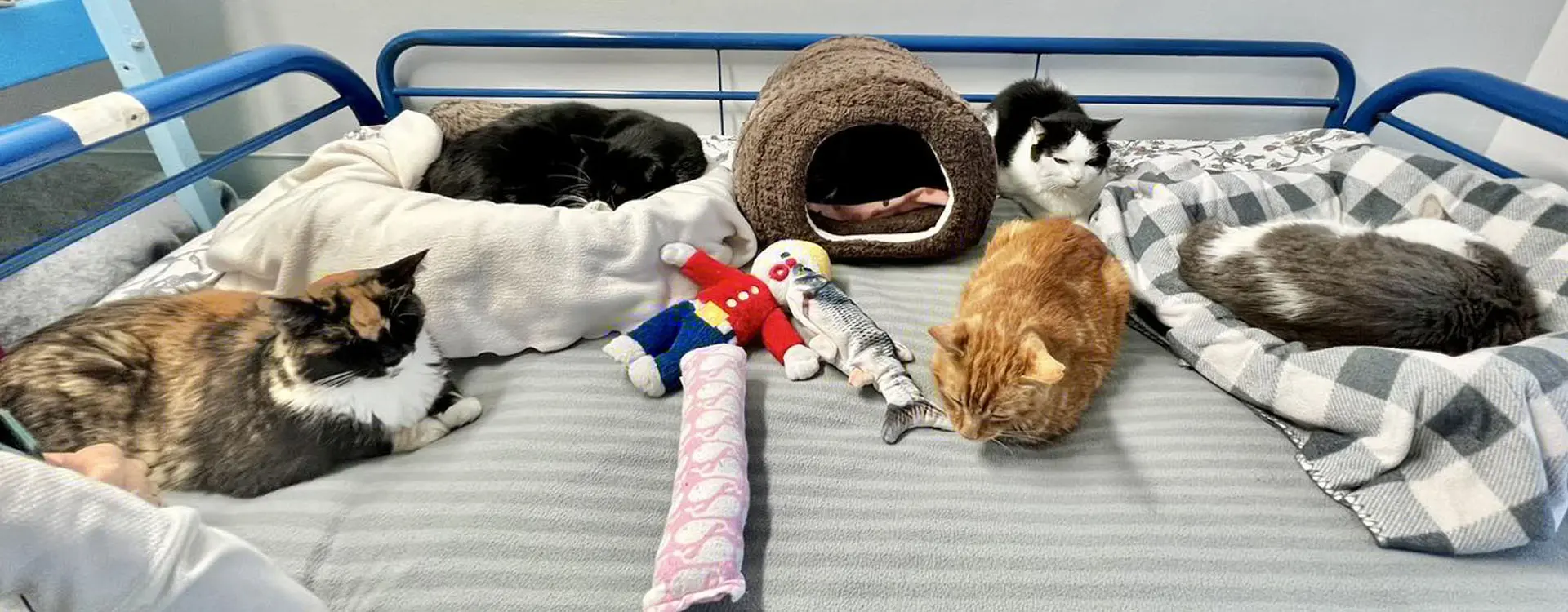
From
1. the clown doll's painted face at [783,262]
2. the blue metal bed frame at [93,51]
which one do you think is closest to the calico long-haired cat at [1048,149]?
the clown doll's painted face at [783,262]

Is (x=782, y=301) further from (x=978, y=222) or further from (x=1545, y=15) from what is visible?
(x=1545, y=15)

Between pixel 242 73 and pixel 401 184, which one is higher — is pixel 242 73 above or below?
above

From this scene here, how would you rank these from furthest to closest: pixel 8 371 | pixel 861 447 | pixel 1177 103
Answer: pixel 1177 103
pixel 861 447
pixel 8 371

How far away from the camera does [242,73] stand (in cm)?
123

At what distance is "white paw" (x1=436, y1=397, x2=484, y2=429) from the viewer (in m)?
0.93

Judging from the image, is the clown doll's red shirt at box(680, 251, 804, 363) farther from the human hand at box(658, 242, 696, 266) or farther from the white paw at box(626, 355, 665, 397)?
the white paw at box(626, 355, 665, 397)

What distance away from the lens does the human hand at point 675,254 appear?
1.19 m

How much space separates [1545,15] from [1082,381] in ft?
6.08

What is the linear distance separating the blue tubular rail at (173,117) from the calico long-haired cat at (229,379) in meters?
0.20

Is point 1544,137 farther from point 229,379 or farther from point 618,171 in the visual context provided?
point 229,379

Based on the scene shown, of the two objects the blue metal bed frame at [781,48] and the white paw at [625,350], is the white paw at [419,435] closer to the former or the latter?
the white paw at [625,350]

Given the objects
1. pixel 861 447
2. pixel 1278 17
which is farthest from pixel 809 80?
pixel 1278 17

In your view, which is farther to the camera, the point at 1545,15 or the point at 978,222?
the point at 1545,15

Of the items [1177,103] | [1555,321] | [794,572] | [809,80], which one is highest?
[809,80]
